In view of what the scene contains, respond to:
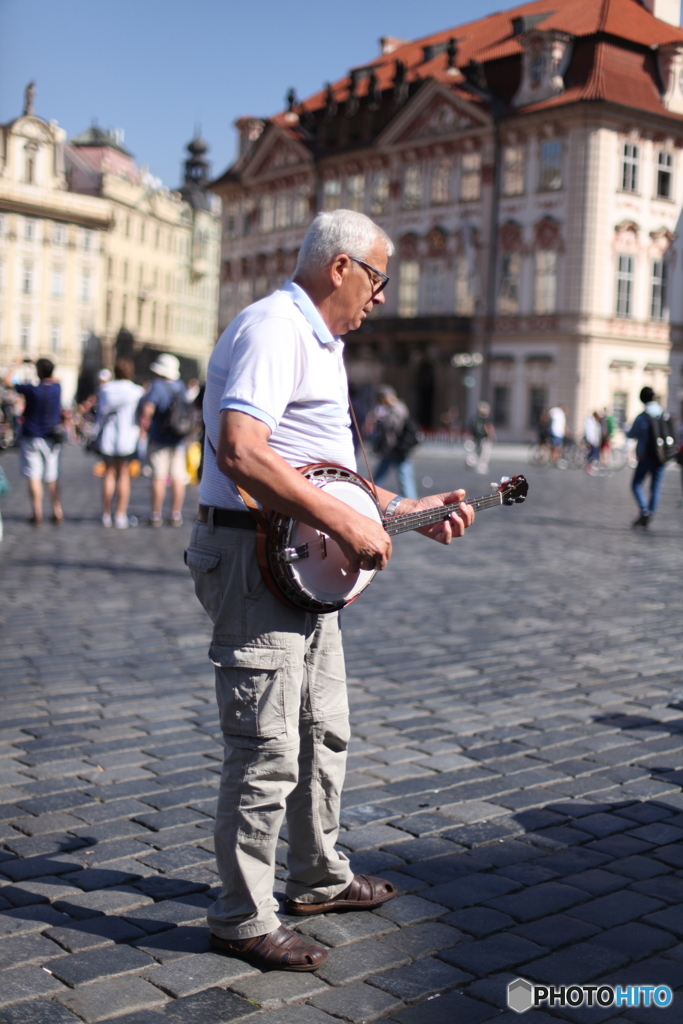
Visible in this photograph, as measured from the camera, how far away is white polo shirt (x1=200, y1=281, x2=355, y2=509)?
279cm

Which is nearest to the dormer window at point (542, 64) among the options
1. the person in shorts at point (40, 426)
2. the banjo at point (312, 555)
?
the person in shorts at point (40, 426)

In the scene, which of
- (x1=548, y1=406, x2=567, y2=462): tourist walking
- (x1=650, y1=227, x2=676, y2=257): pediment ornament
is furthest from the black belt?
(x1=650, y1=227, x2=676, y2=257): pediment ornament

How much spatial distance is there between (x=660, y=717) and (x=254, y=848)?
296 centimetres

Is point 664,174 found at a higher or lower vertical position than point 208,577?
higher

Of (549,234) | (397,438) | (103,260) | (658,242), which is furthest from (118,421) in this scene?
(103,260)

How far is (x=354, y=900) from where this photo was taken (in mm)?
3293

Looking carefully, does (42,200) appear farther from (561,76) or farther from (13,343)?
(561,76)

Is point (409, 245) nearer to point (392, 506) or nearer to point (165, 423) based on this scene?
point (165, 423)

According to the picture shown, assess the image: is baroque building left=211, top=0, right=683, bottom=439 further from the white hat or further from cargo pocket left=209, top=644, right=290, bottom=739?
cargo pocket left=209, top=644, right=290, bottom=739

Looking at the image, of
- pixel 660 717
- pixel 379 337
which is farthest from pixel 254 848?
pixel 379 337

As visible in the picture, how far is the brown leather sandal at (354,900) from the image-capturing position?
3268 mm

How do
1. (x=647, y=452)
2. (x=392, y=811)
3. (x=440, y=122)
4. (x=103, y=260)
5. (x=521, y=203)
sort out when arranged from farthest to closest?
(x=103, y=260) < (x=440, y=122) < (x=521, y=203) < (x=647, y=452) < (x=392, y=811)

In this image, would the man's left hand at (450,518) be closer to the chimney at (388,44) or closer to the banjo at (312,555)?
the banjo at (312,555)

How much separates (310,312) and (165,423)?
31.2ft
